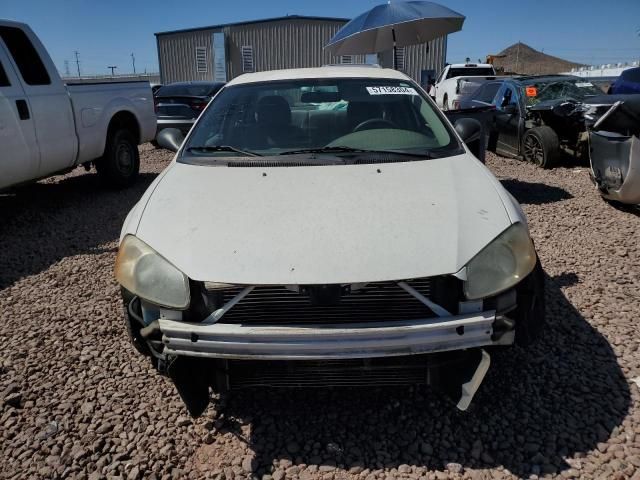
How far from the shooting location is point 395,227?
2191 mm

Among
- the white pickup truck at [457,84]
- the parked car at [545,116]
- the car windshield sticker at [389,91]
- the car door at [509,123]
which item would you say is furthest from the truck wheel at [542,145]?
the car windshield sticker at [389,91]

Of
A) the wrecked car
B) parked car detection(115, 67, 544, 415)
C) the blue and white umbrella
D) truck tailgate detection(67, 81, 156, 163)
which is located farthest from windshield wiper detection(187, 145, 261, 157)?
the blue and white umbrella

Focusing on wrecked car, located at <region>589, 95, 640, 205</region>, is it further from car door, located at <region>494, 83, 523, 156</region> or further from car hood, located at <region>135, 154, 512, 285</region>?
car hood, located at <region>135, 154, 512, 285</region>

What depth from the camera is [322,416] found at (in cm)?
247

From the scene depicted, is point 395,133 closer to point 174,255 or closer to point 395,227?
point 395,227

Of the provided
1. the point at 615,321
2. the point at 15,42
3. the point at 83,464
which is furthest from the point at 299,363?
the point at 15,42

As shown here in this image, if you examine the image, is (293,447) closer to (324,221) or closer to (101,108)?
(324,221)

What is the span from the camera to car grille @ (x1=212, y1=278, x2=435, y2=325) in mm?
2045

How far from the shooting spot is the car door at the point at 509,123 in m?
8.88

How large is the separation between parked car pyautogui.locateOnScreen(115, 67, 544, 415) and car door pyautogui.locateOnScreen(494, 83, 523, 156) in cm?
689

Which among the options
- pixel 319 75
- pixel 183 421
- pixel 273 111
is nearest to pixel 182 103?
pixel 319 75

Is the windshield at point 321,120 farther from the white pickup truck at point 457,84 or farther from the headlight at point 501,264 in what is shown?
the white pickup truck at point 457,84

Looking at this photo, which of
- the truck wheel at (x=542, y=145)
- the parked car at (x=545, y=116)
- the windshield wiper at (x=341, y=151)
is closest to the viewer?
the windshield wiper at (x=341, y=151)

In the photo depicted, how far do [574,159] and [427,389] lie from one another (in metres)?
7.05
